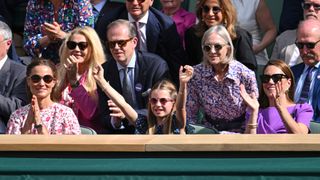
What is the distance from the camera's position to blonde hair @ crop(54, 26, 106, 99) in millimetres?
8219

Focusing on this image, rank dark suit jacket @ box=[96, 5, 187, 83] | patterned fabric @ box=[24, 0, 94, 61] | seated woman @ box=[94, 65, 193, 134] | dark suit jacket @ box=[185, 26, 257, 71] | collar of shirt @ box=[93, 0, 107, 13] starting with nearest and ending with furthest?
seated woman @ box=[94, 65, 193, 134]
dark suit jacket @ box=[185, 26, 257, 71]
dark suit jacket @ box=[96, 5, 187, 83]
patterned fabric @ box=[24, 0, 94, 61]
collar of shirt @ box=[93, 0, 107, 13]

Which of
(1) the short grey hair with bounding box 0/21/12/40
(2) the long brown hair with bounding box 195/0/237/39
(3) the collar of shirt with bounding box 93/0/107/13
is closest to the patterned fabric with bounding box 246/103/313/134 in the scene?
(2) the long brown hair with bounding box 195/0/237/39

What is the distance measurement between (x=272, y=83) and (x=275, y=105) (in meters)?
0.19

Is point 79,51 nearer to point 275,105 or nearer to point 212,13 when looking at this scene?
point 212,13

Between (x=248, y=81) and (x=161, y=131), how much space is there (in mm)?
922

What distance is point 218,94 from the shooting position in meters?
8.02

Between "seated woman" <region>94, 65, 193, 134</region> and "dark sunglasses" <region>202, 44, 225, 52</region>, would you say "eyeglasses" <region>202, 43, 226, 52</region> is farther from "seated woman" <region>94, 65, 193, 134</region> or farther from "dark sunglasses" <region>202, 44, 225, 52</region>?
"seated woman" <region>94, 65, 193, 134</region>

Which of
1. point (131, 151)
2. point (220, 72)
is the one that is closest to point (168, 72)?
point (220, 72)

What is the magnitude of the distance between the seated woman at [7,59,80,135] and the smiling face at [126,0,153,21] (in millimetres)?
1252

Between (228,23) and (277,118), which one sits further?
(228,23)

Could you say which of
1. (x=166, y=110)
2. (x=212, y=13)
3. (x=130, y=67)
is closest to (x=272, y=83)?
(x=166, y=110)

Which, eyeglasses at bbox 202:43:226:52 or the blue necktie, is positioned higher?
eyeglasses at bbox 202:43:226:52

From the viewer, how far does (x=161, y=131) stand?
24.4 ft

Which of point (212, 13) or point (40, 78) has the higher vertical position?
point (212, 13)
